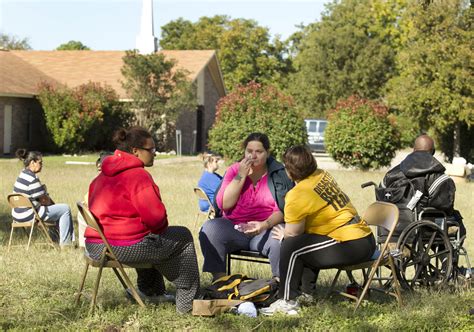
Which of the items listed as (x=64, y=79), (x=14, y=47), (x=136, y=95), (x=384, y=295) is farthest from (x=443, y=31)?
(x=14, y=47)

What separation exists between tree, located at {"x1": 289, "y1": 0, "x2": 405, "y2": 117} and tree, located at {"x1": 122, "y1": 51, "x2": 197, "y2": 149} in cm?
1970

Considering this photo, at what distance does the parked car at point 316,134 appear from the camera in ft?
136

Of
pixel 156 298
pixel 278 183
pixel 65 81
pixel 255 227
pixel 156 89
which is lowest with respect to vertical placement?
pixel 156 298

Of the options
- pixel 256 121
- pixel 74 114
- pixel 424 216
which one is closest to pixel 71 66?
pixel 74 114

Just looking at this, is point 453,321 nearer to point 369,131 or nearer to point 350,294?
point 350,294

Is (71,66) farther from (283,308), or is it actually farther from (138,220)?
(283,308)

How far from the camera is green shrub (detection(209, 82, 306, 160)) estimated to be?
91.2 ft

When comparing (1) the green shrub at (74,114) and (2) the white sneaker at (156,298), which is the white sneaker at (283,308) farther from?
(1) the green shrub at (74,114)

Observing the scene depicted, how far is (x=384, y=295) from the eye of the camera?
24.8 feet

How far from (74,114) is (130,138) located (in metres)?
28.7

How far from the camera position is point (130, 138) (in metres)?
6.41

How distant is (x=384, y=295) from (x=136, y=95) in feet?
98.2

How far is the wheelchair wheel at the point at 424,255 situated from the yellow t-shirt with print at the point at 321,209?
44.7 inches

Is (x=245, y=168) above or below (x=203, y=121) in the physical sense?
above
